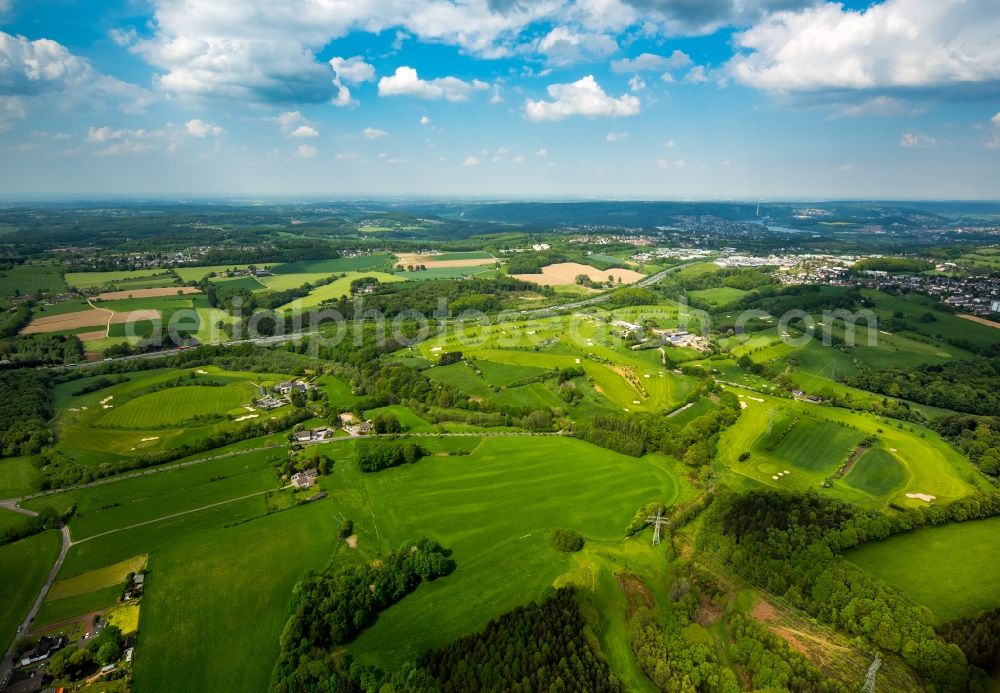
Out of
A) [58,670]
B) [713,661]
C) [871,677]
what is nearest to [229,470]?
[58,670]

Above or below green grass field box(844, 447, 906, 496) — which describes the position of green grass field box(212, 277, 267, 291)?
above

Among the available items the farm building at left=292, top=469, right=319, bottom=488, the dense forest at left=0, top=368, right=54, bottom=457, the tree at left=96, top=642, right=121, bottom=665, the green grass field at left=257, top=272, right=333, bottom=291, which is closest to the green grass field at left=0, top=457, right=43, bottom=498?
the dense forest at left=0, top=368, right=54, bottom=457

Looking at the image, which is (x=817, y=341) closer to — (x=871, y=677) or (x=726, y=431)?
(x=726, y=431)

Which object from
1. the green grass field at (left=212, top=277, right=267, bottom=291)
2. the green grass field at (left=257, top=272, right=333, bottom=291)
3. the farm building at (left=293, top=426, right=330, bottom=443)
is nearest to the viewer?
the farm building at (left=293, top=426, right=330, bottom=443)

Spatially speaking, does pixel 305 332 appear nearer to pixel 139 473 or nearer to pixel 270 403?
pixel 270 403

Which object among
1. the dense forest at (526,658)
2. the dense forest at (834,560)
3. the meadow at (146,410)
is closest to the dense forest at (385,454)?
the meadow at (146,410)

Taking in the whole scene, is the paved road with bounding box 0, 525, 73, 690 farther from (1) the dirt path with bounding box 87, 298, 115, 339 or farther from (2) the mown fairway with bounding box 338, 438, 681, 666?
(1) the dirt path with bounding box 87, 298, 115, 339

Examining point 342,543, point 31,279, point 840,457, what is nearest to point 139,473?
point 342,543
